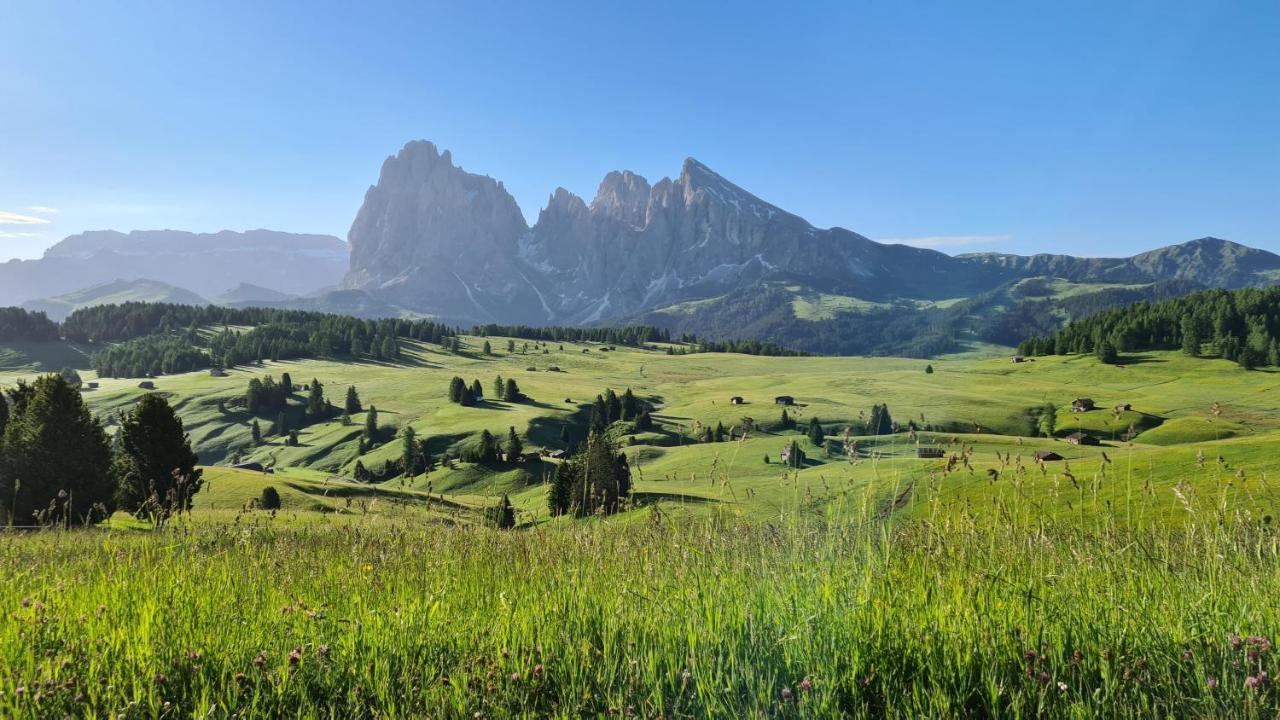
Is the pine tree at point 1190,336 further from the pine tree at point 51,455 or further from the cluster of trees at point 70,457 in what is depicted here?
the pine tree at point 51,455

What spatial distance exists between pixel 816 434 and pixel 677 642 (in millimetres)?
134170

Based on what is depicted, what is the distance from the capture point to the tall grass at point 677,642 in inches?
163

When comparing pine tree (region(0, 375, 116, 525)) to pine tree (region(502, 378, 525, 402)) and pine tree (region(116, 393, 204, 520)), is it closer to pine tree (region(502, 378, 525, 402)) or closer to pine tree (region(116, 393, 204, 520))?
pine tree (region(116, 393, 204, 520))

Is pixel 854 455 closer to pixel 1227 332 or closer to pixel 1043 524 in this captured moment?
pixel 1043 524

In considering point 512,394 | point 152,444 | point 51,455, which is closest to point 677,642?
point 51,455

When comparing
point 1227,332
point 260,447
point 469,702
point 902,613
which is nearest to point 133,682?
point 469,702

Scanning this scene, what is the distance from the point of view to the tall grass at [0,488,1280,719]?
4148 millimetres

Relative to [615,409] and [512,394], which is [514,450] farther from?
[512,394]

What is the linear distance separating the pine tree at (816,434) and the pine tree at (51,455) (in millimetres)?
107152

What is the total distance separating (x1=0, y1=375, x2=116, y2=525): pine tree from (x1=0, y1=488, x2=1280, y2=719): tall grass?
54.8 m

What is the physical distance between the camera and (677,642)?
15.9 feet

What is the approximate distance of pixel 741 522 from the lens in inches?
378

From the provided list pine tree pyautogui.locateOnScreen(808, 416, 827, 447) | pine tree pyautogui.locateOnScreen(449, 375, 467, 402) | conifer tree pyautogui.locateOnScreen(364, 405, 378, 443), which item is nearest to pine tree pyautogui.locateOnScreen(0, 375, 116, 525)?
pine tree pyautogui.locateOnScreen(808, 416, 827, 447)

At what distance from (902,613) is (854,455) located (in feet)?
8.83
